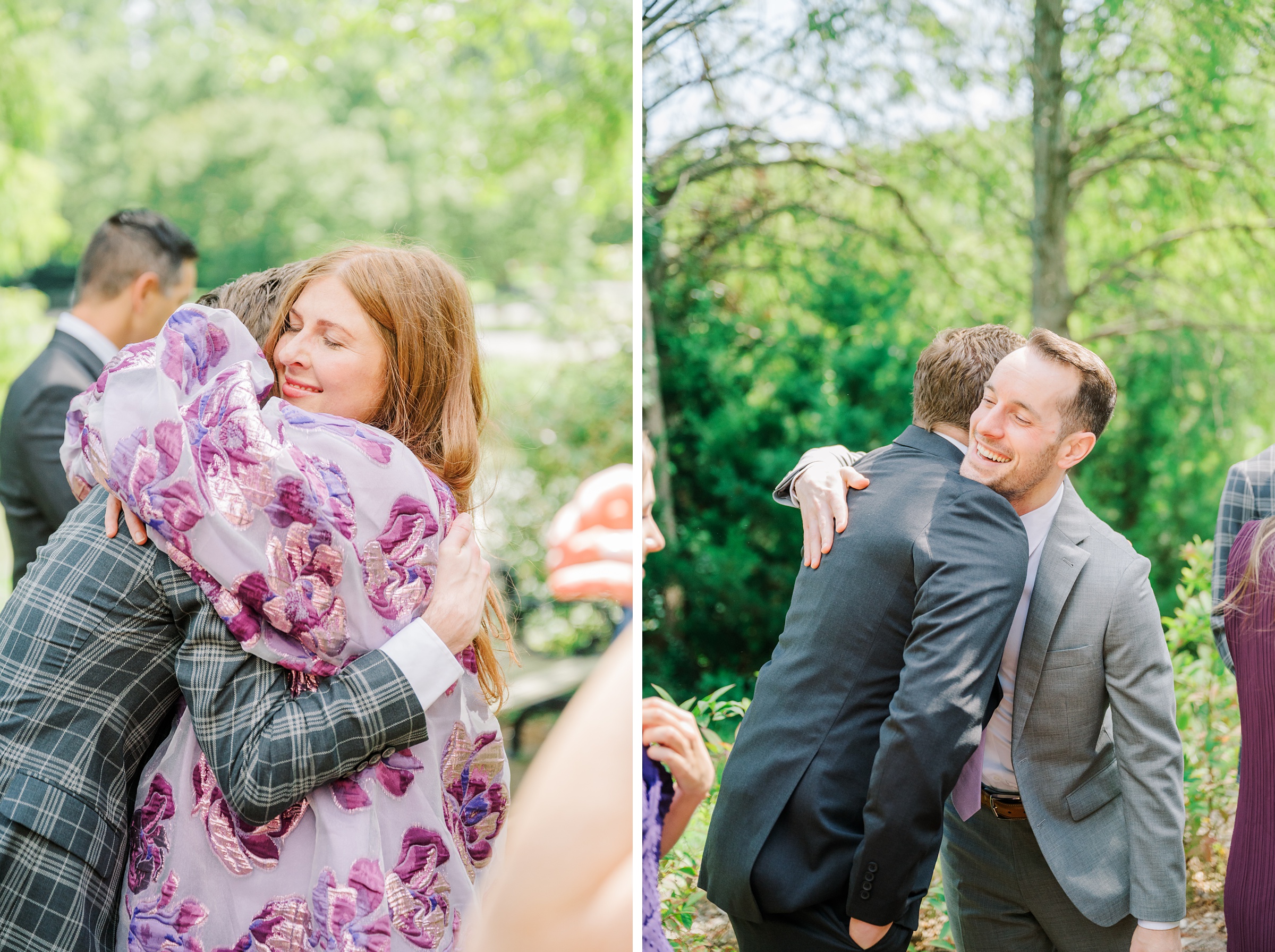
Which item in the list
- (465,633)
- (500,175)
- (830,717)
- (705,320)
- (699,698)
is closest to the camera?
(465,633)

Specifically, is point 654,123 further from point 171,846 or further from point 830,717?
point 171,846

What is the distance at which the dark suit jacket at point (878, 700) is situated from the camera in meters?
1.99

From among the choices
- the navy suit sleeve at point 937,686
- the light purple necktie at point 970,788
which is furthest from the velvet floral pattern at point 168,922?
the light purple necktie at point 970,788

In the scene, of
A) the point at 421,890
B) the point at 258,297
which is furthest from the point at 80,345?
the point at 421,890

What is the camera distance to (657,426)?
11.0 feet

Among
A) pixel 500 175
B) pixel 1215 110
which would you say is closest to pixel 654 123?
pixel 1215 110

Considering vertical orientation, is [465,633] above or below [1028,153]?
below

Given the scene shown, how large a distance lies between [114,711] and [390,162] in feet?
33.2

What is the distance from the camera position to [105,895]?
1712 millimetres

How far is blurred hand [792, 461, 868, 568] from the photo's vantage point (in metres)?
2.23

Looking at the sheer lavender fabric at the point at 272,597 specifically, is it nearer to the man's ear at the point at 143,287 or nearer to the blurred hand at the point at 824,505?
the blurred hand at the point at 824,505

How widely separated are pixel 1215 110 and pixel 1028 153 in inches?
19.7

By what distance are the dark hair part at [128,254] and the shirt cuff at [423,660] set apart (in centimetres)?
281

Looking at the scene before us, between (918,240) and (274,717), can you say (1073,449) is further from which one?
(274,717)
